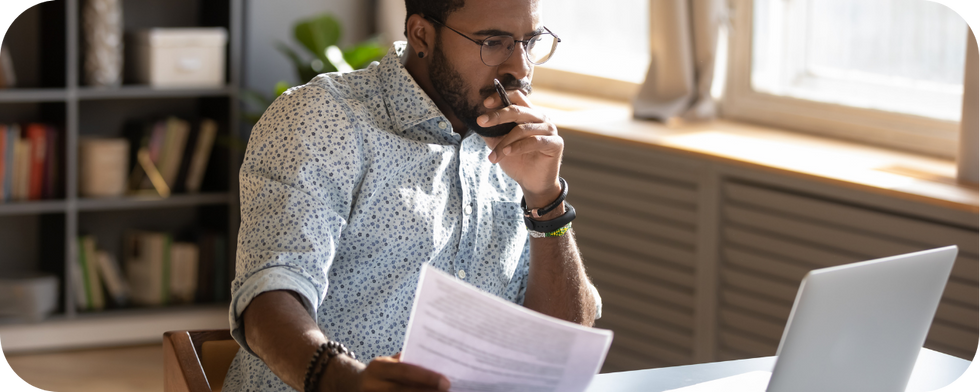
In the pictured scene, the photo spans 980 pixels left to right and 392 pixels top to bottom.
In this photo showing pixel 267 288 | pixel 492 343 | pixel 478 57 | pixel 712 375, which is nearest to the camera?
pixel 492 343

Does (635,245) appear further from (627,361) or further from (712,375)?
(712,375)

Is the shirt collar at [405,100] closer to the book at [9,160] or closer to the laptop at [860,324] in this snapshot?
the laptop at [860,324]

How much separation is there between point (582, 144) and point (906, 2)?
96cm

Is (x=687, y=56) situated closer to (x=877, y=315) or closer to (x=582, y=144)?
(x=582, y=144)

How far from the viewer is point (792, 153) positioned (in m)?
2.58

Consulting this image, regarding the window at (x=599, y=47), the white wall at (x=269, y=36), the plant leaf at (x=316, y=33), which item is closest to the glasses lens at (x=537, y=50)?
the window at (x=599, y=47)

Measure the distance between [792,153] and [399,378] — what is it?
186 cm

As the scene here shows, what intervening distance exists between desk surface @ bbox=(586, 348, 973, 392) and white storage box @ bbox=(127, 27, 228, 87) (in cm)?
233

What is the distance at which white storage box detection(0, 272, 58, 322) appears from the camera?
10.5ft

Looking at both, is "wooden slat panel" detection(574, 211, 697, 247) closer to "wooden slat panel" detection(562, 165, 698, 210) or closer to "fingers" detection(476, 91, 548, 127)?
"wooden slat panel" detection(562, 165, 698, 210)

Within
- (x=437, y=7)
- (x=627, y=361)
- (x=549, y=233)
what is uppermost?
(x=437, y=7)

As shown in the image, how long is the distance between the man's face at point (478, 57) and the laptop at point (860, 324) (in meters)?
0.59

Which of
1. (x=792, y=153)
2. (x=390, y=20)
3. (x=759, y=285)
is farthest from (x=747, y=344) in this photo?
(x=390, y=20)

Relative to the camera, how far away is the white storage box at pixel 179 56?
Result: 3.23 m
